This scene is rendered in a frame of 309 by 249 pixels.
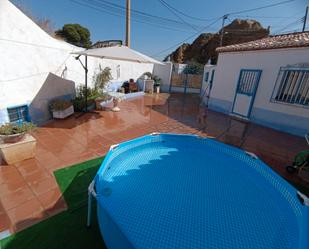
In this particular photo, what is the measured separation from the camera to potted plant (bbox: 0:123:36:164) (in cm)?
376

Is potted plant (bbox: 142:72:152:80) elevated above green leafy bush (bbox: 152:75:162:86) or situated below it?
above

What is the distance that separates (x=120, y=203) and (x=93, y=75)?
8361mm

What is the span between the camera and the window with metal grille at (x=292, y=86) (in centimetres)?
672

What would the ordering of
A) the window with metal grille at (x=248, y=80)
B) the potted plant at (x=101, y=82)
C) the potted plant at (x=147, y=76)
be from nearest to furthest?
1. the window with metal grille at (x=248, y=80)
2. the potted plant at (x=101, y=82)
3. the potted plant at (x=147, y=76)

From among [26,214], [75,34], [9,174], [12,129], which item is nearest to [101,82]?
[12,129]

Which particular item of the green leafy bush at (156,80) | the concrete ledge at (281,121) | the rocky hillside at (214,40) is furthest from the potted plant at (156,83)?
the rocky hillside at (214,40)

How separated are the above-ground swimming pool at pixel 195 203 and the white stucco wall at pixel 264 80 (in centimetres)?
451

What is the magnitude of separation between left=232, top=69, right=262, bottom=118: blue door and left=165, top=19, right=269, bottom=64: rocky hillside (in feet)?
85.7

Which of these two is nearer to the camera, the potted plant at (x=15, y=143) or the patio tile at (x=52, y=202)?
the patio tile at (x=52, y=202)

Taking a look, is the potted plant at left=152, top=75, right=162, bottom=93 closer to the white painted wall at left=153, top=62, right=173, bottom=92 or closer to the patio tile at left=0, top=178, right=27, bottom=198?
the white painted wall at left=153, top=62, right=173, bottom=92

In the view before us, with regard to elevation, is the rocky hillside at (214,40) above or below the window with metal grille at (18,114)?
above

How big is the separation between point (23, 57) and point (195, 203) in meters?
6.50

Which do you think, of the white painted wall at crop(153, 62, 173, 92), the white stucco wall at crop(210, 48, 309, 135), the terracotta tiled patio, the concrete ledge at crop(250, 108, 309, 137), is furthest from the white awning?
the white painted wall at crop(153, 62, 173, 92)

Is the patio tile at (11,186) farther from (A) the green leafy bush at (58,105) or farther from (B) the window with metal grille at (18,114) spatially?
(A) the green leafy bush at (58,105)
